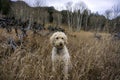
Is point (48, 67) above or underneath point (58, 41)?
underneath

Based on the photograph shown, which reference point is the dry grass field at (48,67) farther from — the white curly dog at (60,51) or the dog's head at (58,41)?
the dog's head at (58,41)

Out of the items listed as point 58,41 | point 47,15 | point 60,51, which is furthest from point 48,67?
point 47,15

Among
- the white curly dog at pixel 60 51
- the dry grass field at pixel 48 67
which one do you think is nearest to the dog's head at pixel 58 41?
the white curly dog at pixel 60 51

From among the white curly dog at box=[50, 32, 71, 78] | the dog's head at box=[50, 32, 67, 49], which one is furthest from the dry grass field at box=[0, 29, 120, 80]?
the dog's head at box=[50, 32, 67, 49]

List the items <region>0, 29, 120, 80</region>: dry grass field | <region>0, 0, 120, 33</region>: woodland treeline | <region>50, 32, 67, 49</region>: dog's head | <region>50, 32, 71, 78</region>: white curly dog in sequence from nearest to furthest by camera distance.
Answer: <region>0, 29, 120, 80</region>: dry grass field, <region>50, 32, 71, 78</region>: white curly dog, <region>50, 32, 67, 49</region>: dog's head, <region>0, 0, 120, 33</region>: woodland treeline

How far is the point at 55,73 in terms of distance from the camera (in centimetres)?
422

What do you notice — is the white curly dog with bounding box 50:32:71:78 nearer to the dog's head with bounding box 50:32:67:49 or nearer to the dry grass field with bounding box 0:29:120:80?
the dog's head with bounding box 50:32:67:49

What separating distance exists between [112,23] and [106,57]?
123 inches

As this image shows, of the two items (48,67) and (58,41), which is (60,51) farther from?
(48,67)

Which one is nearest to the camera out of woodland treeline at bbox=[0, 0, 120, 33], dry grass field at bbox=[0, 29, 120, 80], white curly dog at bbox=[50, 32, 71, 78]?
dry grass field at bbox=[0, 29, 120, 80]

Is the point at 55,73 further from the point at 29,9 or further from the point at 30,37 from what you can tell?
the point at 29,9

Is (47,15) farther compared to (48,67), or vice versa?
(47,15)

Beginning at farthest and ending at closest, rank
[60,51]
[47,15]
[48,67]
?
[47,15] → [60,51] → [48,67]

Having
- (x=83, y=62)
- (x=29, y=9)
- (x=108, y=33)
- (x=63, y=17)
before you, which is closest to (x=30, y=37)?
(x=108, y=33)
